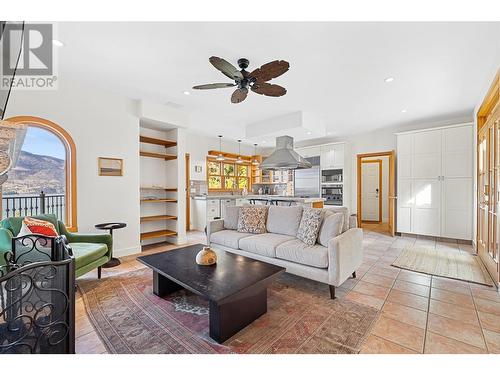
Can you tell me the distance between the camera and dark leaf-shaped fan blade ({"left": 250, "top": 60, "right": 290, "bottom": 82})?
6.89 ft

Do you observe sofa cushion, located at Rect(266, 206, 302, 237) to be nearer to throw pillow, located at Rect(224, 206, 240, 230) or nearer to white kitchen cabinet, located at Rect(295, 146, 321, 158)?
throw pillow, located at Rect(224, 206, 240, 230)

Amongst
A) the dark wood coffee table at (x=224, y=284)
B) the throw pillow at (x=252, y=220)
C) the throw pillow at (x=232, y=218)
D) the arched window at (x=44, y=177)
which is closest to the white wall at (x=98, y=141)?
the arched window at (x=44, y=177)

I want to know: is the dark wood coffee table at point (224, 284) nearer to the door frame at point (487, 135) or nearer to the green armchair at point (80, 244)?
the green armchair at point (80, 244)

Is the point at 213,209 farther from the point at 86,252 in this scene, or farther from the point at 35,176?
the point at 86,252

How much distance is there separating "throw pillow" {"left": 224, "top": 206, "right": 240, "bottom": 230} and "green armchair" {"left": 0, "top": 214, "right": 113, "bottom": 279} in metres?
1.71

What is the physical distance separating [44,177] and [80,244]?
137 cm

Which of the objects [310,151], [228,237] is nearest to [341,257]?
[228,237]

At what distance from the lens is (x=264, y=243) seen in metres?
2.99

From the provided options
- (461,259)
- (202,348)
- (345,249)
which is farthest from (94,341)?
(461,259)

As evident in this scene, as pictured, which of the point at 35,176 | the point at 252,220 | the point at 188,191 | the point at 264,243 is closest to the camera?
the point at 264,243

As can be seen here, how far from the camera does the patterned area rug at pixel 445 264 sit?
2973 millimetres

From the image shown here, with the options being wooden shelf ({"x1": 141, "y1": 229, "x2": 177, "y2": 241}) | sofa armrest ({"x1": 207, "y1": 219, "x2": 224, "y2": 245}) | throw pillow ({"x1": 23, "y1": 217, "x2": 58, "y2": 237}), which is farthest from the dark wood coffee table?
wooden shelf ({"x1": 141, "y1": 229, "x2": 177, "y2": 241})

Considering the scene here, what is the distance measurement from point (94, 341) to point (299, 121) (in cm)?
432

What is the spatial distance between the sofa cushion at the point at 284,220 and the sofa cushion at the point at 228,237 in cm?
39
